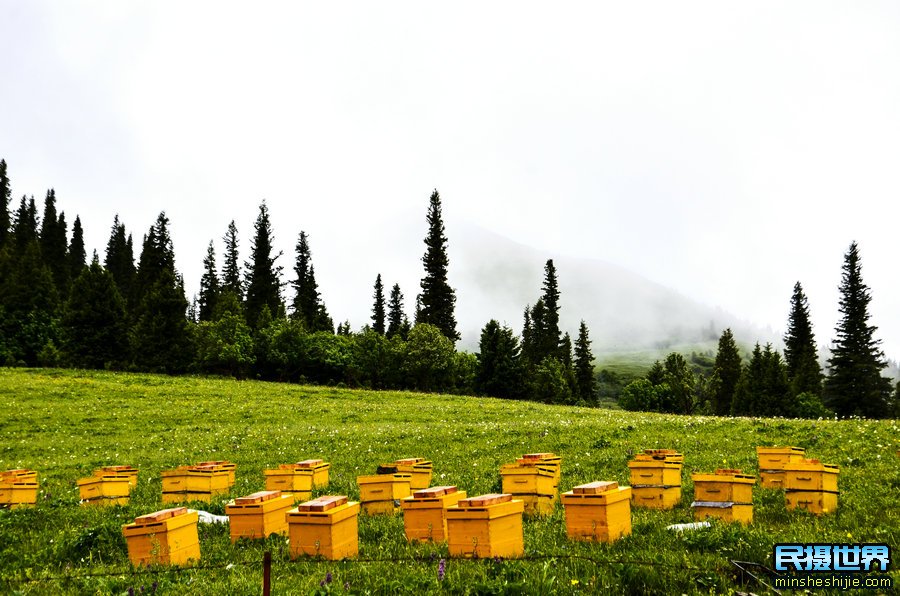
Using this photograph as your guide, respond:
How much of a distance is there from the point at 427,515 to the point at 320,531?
165cm

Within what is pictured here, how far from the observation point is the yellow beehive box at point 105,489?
1370 cm

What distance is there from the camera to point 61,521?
38.7ft

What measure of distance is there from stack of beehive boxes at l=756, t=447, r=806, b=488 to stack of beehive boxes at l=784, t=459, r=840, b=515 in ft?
6.14

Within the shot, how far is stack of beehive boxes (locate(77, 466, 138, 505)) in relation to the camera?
13703mm

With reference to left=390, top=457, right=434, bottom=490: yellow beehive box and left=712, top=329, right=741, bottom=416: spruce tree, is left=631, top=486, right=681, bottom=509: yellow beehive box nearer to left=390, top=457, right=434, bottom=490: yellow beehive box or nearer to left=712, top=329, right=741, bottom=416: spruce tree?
left=390, top=457, right=434, bottom=490: yellow beehive box

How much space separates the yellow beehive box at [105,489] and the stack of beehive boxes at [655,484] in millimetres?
11507

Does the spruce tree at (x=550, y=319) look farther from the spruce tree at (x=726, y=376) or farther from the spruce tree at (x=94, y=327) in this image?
the spruce tree at (x=94, y=327)

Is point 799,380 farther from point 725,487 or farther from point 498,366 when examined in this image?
point 725,487

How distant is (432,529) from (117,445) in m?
23.0

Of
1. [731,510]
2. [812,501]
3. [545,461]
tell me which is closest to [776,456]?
[812,501]

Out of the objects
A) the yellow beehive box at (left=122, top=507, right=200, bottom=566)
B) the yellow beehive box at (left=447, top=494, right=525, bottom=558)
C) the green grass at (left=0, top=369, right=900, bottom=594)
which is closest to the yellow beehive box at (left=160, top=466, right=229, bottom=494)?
the green grass at (left=0, top=369, right=900, bottom=594)

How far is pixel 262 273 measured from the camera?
9556 centimetres

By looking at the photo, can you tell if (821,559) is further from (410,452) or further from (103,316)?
(103,316)

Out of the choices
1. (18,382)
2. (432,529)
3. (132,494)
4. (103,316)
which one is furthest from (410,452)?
(103,316)
